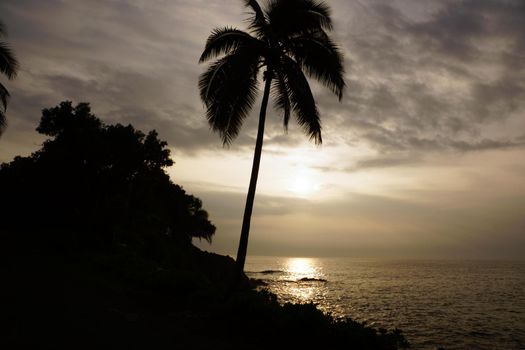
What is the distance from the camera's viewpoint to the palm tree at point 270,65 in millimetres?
14578

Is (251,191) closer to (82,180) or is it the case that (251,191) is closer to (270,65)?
(270,65)

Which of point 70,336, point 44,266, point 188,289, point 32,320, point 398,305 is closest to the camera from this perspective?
point 70,336

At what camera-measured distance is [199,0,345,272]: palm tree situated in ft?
47.8

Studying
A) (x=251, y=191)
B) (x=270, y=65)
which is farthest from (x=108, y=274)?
(x=270, y=65)

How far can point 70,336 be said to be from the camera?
26.6 ft

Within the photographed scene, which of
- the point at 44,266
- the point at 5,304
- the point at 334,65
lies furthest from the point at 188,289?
the point at 334,65

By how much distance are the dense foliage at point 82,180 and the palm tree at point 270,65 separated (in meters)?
16.1

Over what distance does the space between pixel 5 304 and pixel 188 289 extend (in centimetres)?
591

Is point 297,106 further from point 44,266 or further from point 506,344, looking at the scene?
point 506,344

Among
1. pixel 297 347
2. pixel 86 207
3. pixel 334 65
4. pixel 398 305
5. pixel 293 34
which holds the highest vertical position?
pixel 293 34

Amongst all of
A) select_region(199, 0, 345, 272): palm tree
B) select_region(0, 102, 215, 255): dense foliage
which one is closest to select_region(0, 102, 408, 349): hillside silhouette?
select_region(0, 102, 215, 255): dense foliage

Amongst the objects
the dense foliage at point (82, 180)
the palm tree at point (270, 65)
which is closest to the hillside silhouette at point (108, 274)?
the dense foliage at point (82, 180)

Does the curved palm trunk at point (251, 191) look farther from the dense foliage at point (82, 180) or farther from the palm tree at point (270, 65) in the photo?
the dense foliage at point (82, 180)

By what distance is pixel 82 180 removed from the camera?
2981 centimetres
